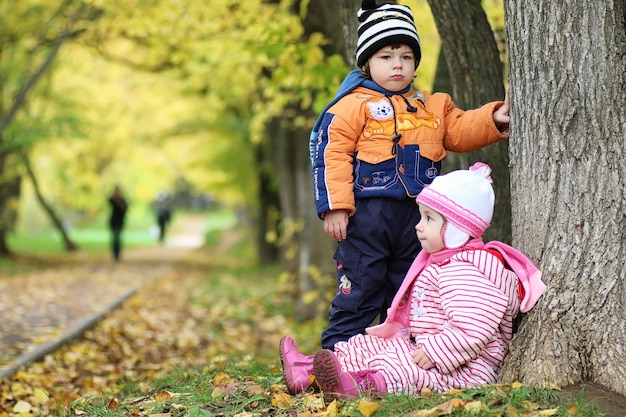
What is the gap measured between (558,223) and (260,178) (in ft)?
63.2

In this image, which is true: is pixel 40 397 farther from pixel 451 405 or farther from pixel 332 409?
pixel 451 405

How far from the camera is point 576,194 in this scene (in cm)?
355

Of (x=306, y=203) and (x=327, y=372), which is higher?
(x=306, y=203)

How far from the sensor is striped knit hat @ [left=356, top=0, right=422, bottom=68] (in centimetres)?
403

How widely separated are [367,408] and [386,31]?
192cm

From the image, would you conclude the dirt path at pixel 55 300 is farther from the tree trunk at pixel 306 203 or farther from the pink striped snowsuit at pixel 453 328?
the pink striped snowsuit at pixel 453 328

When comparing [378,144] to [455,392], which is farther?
[378,144]

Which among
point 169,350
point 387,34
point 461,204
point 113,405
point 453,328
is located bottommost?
point 169,350

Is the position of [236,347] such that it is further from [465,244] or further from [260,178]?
[260,178]

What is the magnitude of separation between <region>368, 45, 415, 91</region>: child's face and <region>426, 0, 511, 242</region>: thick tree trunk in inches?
45.8

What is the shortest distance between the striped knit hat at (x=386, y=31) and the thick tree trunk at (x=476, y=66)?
1087 millimetres

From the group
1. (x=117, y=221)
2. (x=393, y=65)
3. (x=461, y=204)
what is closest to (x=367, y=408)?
(x=461, y=204)

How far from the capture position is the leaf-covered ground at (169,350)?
3545 millimetres

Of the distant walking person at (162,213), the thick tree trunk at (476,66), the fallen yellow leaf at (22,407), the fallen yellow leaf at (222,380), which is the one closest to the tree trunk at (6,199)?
the distant walking person at (162,213)
